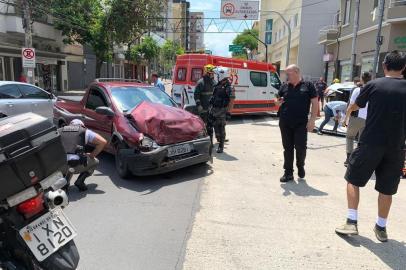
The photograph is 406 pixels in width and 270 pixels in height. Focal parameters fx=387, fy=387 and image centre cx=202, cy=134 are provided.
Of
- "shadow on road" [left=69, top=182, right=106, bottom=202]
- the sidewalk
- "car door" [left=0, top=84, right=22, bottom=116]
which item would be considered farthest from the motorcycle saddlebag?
"car door" [left=0, top=84, right=22, bottom=116]

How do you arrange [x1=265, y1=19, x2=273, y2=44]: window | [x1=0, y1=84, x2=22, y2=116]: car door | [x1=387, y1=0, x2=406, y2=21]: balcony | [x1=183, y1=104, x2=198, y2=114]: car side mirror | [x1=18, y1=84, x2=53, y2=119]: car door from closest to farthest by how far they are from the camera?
[x1=183, y1=104, x2=198, y2=114]: car side mirror
[x1=0, y1=84, x2=22, y2=116]: car door
[x1=18, y1=84, x2=53, y2=119]: car door
[x1=387, y1=0, x2=406, y2=21]: balcony
[x1=265, y1=19, x2=273, y2=44]: window

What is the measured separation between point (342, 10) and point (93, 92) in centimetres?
2263

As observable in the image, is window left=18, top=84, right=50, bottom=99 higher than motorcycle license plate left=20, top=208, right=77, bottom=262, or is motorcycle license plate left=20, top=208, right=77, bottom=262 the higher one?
window left=18, top=84, right=50, bottom=99

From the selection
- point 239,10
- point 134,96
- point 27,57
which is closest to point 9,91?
point 134,96

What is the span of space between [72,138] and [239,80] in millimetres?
10504

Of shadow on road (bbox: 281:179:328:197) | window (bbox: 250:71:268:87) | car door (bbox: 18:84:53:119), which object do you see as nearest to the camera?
shadow on road (bbox: 281:179:328:197)

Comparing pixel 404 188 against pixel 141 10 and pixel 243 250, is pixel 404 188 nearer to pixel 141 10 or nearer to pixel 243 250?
pixel 243 250

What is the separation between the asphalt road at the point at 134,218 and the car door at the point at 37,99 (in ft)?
17.9

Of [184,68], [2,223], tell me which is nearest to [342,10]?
[184,68]

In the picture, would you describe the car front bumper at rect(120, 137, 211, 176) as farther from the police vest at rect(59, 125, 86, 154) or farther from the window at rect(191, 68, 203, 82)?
the window at rect(191, 68, 203, 82)

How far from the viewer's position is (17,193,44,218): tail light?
2568 millimetres

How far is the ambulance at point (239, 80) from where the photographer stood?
1360cm

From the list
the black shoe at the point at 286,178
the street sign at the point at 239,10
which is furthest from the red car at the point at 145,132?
the street sign at the point at 239,10

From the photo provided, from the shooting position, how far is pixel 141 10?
96.5ft
